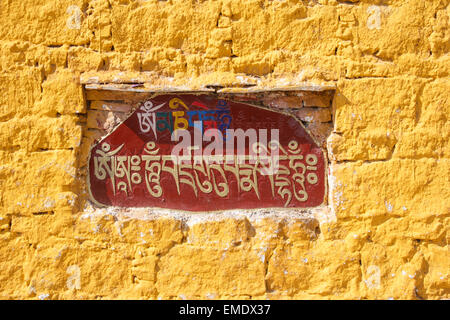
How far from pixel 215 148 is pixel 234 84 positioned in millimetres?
430

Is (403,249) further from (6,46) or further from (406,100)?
(6,46)

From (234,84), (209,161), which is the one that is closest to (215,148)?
(209,161)

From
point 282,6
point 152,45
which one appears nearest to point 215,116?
point 152,45

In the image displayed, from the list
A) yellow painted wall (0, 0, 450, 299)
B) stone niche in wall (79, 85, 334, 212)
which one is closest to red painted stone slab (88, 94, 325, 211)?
stone niche in wall (79, 85, 334, 212)

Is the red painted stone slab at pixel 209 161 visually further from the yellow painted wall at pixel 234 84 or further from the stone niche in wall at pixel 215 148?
the yellow painted wall at pixel 234 84

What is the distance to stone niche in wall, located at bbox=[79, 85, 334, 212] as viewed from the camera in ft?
8.46

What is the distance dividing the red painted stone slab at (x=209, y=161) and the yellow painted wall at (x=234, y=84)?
5.1 inches

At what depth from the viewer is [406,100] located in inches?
98.0

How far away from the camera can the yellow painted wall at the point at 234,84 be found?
248cm

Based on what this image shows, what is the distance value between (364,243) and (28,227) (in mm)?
2149

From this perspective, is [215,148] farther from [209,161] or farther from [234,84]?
[234,84]

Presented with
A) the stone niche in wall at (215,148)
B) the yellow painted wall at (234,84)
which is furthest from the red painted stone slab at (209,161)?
the yellow painted wall at (234,84)

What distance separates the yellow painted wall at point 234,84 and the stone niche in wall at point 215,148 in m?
0.11

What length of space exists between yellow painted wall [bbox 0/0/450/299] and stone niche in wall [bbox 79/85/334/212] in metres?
0.11
